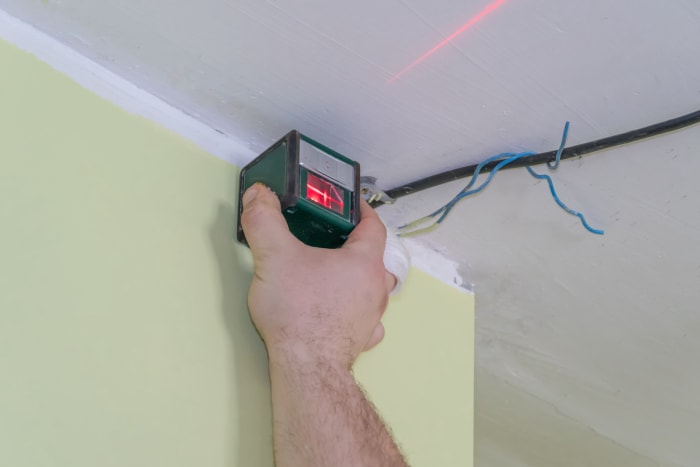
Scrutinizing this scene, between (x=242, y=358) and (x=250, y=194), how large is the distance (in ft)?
0.67

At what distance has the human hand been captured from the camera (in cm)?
85

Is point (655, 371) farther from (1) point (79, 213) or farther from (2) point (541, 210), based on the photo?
(1) point (79, 213)

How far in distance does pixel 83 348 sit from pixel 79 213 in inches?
6.0

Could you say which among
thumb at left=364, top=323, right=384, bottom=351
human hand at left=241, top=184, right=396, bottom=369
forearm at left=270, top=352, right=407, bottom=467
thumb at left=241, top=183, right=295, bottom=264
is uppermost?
thumb at left=241, top=183, right=295, bottom=264

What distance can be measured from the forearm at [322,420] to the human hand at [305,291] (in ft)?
0.06

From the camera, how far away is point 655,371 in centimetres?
147

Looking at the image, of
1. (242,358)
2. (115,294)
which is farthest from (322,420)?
(115,294)

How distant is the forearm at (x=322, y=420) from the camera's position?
0.78 m

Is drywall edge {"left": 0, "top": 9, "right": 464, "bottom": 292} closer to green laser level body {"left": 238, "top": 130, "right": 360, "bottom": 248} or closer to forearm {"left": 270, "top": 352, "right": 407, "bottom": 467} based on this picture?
green laser level body {"left": 238, "top": 130, "right": 360, "bottom": 248}

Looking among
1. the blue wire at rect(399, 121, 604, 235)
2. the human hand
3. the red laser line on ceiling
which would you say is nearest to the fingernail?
the human hand

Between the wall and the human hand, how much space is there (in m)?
0.06

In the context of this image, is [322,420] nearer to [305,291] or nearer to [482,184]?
[305,291]

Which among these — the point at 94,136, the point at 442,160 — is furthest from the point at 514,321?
the point at 94,136

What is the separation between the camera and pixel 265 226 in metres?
0.88
